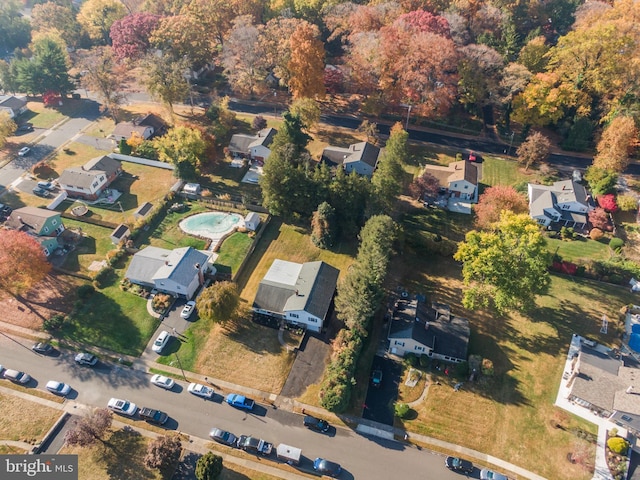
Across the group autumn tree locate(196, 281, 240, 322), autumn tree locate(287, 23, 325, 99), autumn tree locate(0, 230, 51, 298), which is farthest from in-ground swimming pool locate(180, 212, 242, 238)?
autumn tree locate(287, 23, 325, 99)

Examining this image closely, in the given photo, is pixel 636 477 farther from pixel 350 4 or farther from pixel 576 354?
pixel 350 4

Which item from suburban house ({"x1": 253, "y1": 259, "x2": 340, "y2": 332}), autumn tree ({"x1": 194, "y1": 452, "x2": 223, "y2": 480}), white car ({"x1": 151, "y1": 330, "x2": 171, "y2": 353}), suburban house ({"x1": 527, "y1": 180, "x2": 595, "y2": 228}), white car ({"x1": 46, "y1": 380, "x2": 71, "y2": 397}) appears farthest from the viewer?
suburban house ({"x1": 527, "y1": 180, "x2": 595, "y2": 228})

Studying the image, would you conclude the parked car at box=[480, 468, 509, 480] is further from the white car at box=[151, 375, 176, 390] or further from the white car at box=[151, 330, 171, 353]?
the white car at box=[151, 330, 171, 353]

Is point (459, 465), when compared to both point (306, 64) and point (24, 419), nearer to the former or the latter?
point (24, 419)

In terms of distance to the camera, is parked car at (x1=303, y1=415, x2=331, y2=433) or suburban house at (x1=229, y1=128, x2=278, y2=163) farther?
suburban house at (x1=229, y1=128, x2=278, y2=163)

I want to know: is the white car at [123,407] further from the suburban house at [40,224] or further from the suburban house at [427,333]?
the suburban house at [427,333]

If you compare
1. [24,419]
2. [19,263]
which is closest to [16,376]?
[24,419]
